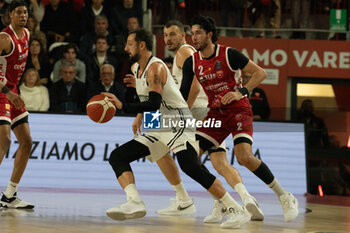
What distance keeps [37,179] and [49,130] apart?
32.6 inches

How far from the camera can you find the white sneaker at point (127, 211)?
7.06m

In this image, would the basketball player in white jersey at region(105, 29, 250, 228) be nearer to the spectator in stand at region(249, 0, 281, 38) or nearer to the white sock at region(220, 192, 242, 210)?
the white sock at region(220, 192, 242, 210)

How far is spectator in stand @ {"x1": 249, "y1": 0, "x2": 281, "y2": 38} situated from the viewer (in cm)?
1605

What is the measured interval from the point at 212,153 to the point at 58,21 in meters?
7.65

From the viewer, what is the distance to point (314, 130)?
13109 millimetres

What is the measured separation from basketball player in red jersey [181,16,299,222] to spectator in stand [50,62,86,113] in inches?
215

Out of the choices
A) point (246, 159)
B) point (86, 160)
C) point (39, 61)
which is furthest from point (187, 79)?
point (39, 61)

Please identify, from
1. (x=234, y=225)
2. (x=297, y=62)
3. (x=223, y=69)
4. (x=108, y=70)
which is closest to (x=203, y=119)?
(x=223, y=69)

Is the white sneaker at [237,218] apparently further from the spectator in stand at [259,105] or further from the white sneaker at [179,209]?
→ the spectator in stand at [259,105]

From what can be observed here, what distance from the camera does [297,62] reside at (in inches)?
627

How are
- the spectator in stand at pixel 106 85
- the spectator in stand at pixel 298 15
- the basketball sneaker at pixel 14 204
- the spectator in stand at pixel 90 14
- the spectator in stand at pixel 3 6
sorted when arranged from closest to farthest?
1. the basketball sneaker at pixel 14 204
2. the spectator in stand at pixel 106 85
3. the spectator in stand at pixel 3 6
4. the spectator in stand at pixel 90 14
5. the spectator in stand at pixel 298 15

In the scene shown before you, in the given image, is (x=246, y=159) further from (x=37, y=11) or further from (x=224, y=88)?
(x=37, y=11)

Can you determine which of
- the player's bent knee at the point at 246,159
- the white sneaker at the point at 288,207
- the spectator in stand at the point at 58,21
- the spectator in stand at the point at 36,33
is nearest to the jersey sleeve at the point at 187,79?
the player's bent knee at the point at 246,159

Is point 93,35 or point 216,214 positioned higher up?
point 93,35
